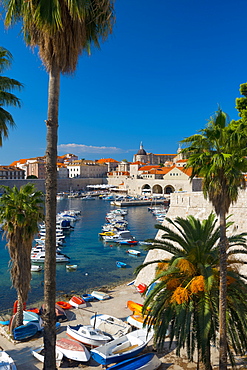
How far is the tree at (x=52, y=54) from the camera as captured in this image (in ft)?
16.9

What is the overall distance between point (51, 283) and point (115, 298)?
1056 centimetres

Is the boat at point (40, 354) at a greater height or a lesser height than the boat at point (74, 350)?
lesser

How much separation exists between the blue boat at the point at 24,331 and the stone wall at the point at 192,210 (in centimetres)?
698

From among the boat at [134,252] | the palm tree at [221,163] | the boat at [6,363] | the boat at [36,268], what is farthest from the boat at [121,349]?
the boat at [134,252]

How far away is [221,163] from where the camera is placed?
20.3ft

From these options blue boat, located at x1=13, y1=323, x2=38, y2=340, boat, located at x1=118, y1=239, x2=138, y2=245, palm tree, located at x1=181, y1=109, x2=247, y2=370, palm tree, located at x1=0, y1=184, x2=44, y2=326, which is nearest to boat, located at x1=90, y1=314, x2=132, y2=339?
blue boat, located at x1=13, y1=323, x2=38, y2=340

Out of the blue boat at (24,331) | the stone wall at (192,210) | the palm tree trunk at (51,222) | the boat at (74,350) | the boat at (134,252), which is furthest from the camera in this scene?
the boat at (134,252)

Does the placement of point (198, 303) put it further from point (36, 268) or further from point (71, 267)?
point (36, 268)

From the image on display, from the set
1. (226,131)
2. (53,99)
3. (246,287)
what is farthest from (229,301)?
(53,99)

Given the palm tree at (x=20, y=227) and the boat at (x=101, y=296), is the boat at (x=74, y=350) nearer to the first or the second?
the palm tree at (x=20, y=227)

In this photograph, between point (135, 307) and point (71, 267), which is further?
point (71, 267)

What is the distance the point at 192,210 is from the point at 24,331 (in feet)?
31.3

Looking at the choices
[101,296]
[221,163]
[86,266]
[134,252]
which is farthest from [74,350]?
[134,252]

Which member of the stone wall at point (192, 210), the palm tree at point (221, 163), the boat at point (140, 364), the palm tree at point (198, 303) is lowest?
the boat at point (140, 364)
